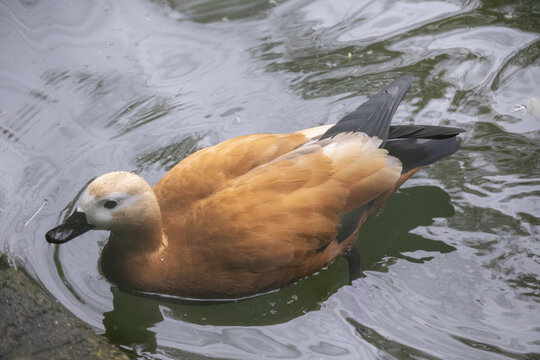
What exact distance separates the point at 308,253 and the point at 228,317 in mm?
618

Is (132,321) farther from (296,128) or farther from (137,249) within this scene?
(296,128)

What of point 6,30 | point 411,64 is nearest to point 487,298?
point 411,64

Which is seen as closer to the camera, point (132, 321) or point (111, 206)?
point (111, 206)

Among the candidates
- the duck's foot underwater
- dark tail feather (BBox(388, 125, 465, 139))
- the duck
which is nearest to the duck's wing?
the duck

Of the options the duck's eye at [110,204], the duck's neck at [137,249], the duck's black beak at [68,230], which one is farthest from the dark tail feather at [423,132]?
the duck's black beak at [68,230]

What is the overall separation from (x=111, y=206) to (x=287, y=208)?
1.01m

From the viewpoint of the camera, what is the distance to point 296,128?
18.0 feet

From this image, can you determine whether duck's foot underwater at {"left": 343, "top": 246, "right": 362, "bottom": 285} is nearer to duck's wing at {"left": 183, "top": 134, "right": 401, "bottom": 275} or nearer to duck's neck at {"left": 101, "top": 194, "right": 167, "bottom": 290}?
duck's wing at {"left": 183, "top": 134, "right": 401, "bottom": 275}

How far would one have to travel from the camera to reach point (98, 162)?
208 inches

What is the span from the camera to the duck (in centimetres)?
401

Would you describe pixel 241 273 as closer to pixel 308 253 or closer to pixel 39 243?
pixel 308 253

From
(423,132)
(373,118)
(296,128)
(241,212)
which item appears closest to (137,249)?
(241,212)

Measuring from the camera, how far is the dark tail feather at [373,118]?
4488mm

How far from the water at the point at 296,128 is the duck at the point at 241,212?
240 mm
